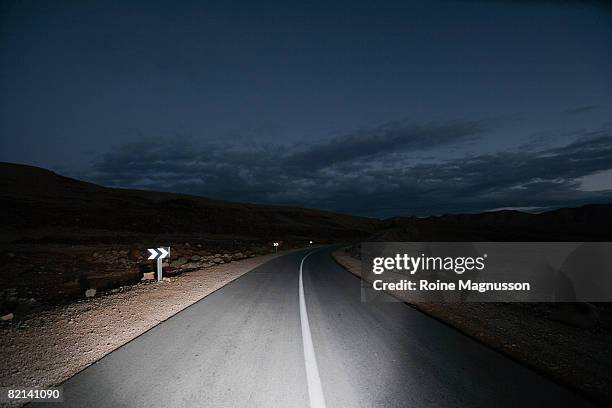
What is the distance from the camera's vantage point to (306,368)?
4.20 meters

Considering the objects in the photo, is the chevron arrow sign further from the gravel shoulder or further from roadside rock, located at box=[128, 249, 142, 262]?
→ roadside rock, located at box=[128, 249, 142, 262]

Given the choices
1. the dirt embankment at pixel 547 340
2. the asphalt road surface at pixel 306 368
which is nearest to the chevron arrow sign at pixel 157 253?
the asphalt road surface at pixel 306 368

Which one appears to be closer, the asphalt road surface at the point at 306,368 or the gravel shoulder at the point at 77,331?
the asphalt road surface at the point at 306,368

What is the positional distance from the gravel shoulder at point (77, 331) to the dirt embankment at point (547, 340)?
635cm

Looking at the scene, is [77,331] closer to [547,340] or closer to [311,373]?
[311,373]

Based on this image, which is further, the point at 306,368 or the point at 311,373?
the point at 306,368

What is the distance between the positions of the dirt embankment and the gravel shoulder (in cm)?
635

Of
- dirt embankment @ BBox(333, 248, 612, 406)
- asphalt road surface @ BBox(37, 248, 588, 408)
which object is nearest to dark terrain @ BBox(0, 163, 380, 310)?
asphalt road surface @ BBox(37, 248, 588, 408)

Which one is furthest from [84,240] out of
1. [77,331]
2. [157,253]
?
[77,331]

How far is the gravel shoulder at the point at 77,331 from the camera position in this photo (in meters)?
4.33

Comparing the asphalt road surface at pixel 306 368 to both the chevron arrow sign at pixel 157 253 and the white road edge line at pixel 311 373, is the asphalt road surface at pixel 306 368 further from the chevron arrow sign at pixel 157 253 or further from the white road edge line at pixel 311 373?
the chevron arrow sign at pixel 157 253

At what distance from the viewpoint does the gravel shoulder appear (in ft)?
14.2

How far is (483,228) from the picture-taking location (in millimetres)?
39312

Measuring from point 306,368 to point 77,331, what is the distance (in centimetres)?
Answer: 481
